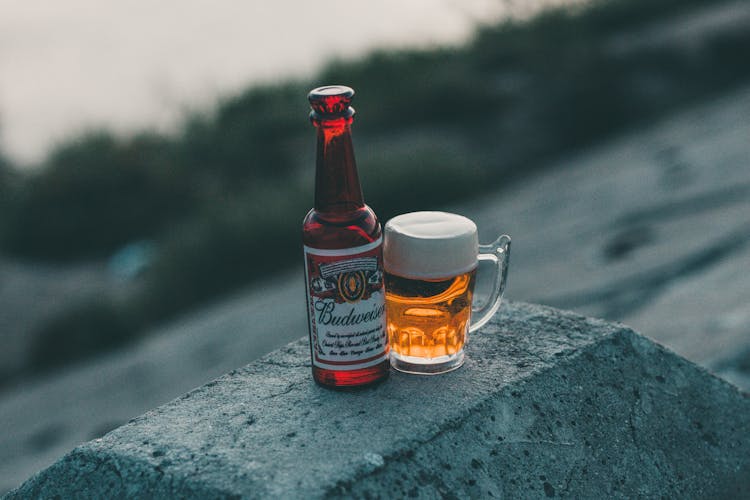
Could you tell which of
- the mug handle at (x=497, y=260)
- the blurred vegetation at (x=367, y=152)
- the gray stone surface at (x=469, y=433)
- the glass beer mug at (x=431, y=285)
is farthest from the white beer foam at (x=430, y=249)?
the blurred vegetation at (x=367, y=152)

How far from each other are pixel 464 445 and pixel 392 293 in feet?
1.08

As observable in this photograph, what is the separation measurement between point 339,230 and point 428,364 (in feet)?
1.14

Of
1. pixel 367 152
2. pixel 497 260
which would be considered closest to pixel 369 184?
pixel 367 152

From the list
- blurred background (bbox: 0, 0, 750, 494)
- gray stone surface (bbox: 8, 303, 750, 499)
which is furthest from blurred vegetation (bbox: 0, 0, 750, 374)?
gray stone surface (bbox: 8, 303, 750, 499)

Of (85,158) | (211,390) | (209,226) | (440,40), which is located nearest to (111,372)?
(209,226)

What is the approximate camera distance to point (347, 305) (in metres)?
1.60

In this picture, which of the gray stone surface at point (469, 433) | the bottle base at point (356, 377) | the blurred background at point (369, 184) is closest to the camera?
the gray stone surface at point (469, 433)

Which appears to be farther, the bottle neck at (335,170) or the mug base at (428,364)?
the mug base at (428,364)

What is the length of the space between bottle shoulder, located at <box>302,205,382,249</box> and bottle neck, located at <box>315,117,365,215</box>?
0.01 meters

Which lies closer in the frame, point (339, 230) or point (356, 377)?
point (339, 230)

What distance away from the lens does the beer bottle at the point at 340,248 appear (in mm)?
1562

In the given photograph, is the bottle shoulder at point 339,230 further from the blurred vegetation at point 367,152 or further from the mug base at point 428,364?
the blurred vegetation at point 367,152

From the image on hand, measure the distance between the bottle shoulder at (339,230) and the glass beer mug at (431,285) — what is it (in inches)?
3.3

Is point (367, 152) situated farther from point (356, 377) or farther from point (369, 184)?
point (356, 377)
